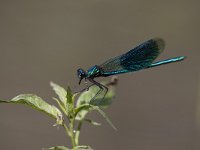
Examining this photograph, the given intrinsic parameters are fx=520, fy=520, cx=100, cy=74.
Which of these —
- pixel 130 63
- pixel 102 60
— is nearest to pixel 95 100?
pixel 130 63

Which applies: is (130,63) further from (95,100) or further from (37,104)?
(37,104)

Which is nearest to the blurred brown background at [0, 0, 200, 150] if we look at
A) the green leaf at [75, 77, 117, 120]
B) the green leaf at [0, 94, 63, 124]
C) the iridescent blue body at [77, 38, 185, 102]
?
the iridescent blue body at [77, 38, 185, 102]

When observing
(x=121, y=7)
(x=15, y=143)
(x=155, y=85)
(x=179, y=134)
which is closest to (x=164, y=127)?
(x=179, y=134)

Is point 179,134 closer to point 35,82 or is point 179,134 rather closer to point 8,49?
point 35,82

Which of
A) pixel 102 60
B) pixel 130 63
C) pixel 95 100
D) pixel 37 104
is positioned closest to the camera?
pixel 37 104

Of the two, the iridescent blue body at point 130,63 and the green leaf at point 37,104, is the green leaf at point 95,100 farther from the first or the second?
the iridescent blue body at point 130,63

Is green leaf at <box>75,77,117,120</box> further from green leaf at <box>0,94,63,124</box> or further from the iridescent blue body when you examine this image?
the iridescent blue body

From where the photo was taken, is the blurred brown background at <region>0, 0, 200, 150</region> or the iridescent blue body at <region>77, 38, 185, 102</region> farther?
the blurred brown background at <region>0, 0, 200, 150</region>
